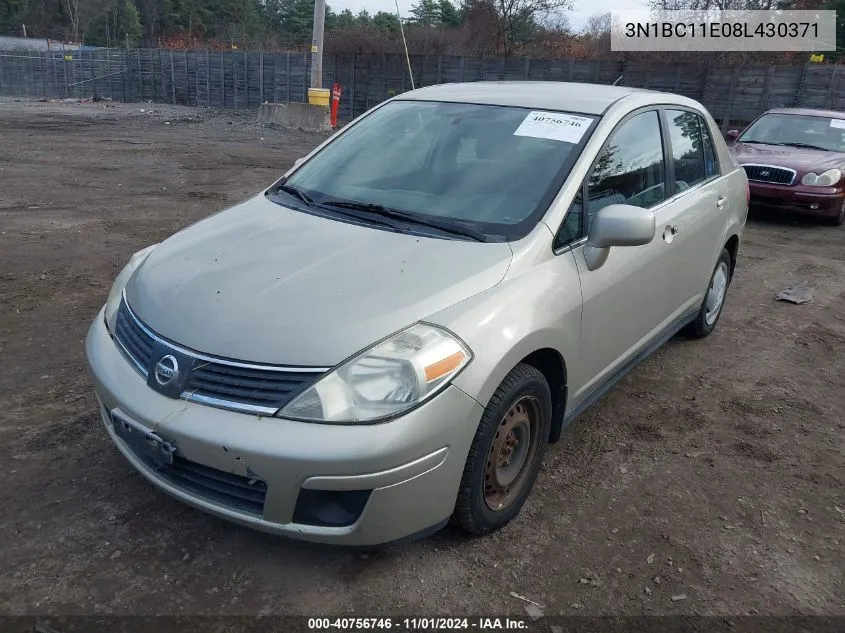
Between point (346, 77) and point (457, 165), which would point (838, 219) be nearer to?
point (457, 165)

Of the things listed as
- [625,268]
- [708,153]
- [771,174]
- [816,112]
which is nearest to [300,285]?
[625,268]

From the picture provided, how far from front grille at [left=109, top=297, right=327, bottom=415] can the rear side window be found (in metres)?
2.84

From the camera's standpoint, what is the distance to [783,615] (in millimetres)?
2537

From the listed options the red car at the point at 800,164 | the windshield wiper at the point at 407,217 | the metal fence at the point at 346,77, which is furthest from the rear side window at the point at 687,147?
the metal fence at the point at 346,77

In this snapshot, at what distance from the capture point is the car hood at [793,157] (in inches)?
362

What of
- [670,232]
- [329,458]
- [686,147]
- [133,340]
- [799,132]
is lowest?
[329,458]

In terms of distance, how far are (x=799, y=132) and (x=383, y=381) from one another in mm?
10145

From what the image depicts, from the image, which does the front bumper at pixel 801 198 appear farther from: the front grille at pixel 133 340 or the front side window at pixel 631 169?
the front grille at pixel 133 340

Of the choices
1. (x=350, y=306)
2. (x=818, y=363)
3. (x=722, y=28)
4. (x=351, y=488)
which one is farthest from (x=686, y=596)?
(x=722, y=28)

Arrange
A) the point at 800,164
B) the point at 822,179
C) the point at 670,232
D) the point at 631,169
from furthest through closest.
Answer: the point at 800,164, the point at 822,179, the point at 670,232, the point at 631,169

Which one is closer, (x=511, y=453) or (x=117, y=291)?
(x=511, y=453)

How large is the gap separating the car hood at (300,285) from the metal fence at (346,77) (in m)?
21.3

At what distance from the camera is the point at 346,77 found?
28.2 meters

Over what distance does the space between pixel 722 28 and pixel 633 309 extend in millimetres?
28898
